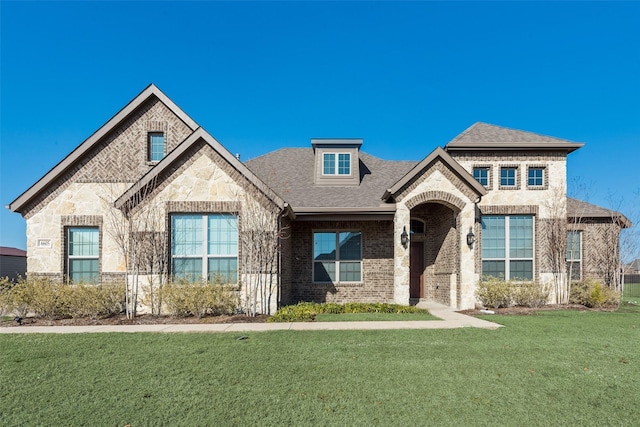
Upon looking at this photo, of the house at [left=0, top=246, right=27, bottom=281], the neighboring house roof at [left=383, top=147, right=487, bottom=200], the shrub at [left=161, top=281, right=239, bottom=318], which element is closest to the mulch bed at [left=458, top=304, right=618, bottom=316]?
the neighboring house roof at [left=383, top=147, right=487, bottom=200]

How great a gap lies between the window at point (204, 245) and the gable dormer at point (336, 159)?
549cm

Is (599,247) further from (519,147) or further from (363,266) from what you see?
(363,266)

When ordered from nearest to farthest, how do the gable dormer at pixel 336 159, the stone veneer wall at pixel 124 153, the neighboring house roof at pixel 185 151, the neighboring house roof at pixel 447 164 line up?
the neighboring house roof at pixel 185 151
the neighboring house roof at pixel 447 164
the stone veneer wall at pixel 124 153
the gable dormer at pixel 336 159

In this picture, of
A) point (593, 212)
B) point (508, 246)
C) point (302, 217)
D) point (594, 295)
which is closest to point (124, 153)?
point (302, 217)

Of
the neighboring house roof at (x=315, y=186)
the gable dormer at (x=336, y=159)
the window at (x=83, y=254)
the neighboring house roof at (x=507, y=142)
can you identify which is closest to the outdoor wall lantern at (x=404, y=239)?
the neighboring house roof at (x=315, y=186)

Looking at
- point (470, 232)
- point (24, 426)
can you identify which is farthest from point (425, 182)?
point (24, 426)

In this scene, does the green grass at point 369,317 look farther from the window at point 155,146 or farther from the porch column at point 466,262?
the window at point 155,146

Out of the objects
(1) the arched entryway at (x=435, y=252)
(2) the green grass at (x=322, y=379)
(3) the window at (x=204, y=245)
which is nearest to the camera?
(2) the green grass at (x=322, y=379)

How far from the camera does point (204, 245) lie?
11.7m

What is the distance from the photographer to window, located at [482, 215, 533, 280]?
46.1ft

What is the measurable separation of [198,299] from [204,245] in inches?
67.0

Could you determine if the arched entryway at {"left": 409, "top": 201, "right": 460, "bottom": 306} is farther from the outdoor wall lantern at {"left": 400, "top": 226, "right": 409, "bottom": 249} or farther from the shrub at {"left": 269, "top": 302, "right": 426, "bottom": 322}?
the shrub at {"left": 269, "top": 302, "right": 426, "bottom": 322}

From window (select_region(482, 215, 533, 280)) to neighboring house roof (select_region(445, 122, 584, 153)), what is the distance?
2519mm

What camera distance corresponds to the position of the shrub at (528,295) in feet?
43.2
